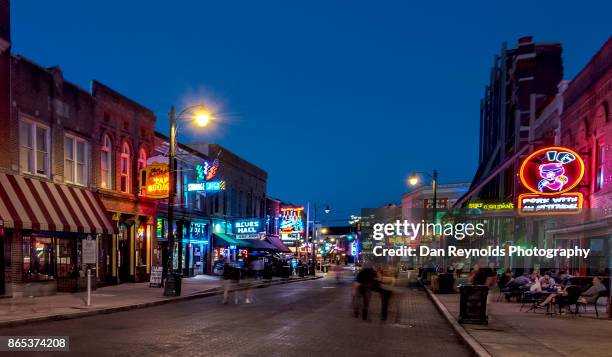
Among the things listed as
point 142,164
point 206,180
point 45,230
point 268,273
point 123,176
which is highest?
point 142,164

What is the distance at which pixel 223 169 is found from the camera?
40.7 m

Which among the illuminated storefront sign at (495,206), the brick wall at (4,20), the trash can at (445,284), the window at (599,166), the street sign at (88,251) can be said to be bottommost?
the trash can at (445,284)

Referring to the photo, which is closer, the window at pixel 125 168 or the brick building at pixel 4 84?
the brick building at pixel 4 84

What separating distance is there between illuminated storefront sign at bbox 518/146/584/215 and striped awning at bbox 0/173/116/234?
17.3 m

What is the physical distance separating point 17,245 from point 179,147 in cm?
1438

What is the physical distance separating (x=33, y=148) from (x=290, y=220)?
34.4 meters

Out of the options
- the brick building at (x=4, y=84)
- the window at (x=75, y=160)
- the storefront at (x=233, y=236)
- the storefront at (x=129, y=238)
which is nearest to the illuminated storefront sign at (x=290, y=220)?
the storefront at (x=233, y=236)

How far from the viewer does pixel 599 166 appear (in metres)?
20.8

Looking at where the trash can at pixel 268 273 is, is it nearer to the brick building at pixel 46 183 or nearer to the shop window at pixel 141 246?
the shop window at pixel 141 246

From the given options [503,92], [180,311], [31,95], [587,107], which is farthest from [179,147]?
[503,92]

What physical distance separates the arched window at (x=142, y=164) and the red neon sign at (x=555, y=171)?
17698 millimetres

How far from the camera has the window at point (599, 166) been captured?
20344 millimetres

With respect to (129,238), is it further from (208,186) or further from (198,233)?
(198,233)

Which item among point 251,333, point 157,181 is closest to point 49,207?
point 157,181
